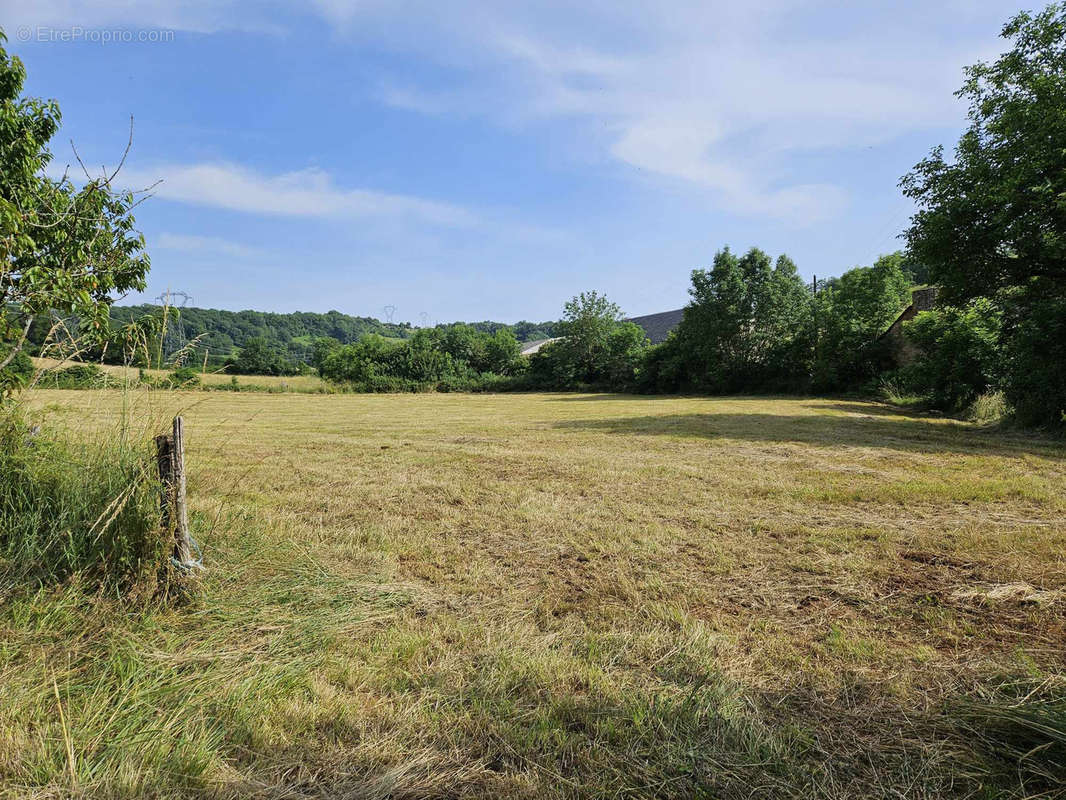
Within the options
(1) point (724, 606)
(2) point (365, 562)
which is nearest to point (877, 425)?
(1) point (724, 606)

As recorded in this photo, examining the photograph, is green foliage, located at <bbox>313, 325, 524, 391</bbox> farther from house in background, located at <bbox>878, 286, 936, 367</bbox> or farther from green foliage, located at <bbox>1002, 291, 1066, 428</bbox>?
green foliage, located at <bbox>1002, 291, 1066, 428</bbox>

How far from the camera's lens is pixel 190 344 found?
3.13m

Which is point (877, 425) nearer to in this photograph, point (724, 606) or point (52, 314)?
point (724, 606)

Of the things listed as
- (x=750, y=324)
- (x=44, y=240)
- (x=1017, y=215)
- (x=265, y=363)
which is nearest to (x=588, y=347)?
(x=750, y=324)

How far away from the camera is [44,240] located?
4.00 m

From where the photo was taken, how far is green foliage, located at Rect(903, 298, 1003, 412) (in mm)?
13062

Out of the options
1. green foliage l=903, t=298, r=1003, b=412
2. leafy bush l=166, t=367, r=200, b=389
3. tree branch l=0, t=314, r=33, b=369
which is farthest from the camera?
green foliage l=903, t=298, r=1003, b=412

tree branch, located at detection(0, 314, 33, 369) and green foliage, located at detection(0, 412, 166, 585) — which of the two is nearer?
green foliage, located at detection(0, 412, 166, 585)

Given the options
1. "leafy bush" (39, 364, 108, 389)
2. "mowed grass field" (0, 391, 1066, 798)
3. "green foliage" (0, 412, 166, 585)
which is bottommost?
"mowed grass field" (0, 391, 1066, 798)

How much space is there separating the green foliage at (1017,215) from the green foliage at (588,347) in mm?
24046

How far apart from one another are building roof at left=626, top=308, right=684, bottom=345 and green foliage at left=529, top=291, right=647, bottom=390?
10942 millimetres

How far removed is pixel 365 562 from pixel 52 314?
2420 mm

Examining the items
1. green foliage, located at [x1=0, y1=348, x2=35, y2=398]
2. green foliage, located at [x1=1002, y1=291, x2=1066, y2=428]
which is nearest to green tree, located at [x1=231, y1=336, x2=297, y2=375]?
green foliage, located at [x1=0, y1=348, x2=35, y2=398]

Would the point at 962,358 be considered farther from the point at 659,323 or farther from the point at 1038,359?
the point at 659,323
